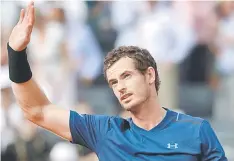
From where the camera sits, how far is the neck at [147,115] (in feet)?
11.6

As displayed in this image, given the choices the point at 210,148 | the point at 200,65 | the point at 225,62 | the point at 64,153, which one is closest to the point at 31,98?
the point at 210,148

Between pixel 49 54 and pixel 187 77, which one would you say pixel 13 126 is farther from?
pixel 187 77

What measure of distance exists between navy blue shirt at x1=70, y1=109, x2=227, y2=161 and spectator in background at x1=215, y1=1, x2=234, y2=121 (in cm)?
457

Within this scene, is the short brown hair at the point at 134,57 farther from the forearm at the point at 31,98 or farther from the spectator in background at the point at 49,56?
the spectator in background at the point at 49,56

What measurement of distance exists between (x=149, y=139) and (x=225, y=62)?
186 inches

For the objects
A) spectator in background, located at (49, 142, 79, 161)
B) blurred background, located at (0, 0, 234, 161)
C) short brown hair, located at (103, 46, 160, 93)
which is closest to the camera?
short brown hair, located at (103, 46, 160, 93)

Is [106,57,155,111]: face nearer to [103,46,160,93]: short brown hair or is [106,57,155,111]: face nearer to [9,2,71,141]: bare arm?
[103,46,160,93]: short brown hair

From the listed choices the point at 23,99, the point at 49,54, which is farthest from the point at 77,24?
the point at 23,99

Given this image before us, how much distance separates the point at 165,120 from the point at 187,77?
15.8ft

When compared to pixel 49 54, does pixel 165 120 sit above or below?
above

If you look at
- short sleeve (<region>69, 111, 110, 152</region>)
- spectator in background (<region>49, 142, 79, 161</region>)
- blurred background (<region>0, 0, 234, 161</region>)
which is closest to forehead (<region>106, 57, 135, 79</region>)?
short sleeve (<region>69, 111, 110, 152</region>)

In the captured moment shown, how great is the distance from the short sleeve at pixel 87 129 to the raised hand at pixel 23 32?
424mm

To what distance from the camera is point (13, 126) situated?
7758mm

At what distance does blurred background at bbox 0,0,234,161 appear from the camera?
793 centimetres
